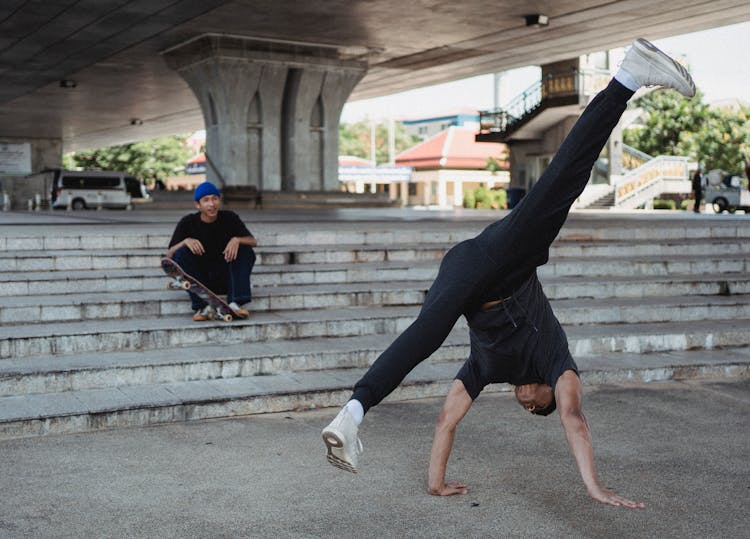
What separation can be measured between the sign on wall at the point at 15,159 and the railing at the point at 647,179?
35265mm

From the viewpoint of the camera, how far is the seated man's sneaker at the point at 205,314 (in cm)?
788

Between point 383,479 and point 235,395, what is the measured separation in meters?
1.83

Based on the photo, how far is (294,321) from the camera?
7.96 meters

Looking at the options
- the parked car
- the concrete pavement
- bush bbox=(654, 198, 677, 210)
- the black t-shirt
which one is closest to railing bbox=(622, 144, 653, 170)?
bush bbox=(654, 198, 677, 210)

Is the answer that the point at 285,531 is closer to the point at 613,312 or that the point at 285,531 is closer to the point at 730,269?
the point at 613,312

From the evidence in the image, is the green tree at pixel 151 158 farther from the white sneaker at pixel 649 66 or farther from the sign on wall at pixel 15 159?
the white sneaker at pixel 649 66

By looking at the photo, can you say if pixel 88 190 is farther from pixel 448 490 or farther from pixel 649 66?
pixel 649 66

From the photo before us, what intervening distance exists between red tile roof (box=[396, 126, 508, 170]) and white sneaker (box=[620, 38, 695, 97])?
209ft

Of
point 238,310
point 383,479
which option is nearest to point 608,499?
point 383,479

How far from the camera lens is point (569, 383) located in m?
4.18

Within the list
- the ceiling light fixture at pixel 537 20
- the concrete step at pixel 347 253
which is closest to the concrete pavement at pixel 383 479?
the concrete step at pixel 347 253

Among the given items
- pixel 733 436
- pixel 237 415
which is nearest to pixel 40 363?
pixel 237 415

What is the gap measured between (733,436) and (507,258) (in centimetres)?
273

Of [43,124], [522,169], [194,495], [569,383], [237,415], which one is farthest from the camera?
[43,124]
